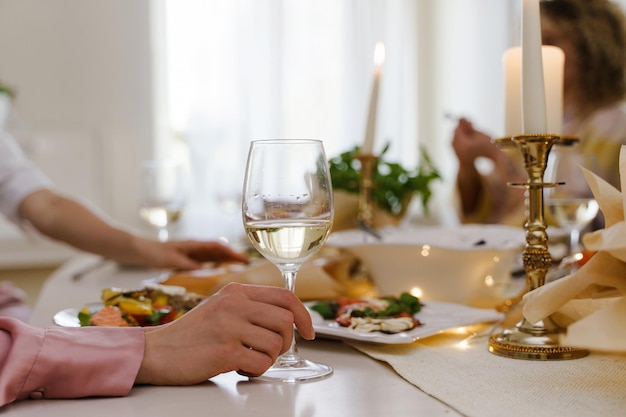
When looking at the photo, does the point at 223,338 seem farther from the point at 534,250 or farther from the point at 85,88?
the point at 85,88

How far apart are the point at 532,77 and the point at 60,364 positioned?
483mm

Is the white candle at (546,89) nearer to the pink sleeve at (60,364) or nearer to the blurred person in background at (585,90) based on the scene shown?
the pink sleeve at (60,364)

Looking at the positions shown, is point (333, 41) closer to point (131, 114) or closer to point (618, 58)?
point (131, 114)

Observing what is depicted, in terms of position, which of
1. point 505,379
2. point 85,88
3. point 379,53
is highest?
point 85,88

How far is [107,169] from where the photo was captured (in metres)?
2.87

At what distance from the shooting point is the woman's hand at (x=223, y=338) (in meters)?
0.58

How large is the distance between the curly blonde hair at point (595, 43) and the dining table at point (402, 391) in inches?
70.1

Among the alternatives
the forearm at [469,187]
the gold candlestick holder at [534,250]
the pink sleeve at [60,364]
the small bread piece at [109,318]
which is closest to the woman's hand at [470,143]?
the forearm at [469,187]

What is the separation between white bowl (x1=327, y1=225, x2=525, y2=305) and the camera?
92 centimetres

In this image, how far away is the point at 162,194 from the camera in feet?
4.96

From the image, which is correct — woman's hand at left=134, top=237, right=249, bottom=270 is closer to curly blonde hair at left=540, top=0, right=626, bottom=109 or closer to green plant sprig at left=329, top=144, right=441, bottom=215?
green plant sprig at left=329, top=144, right=441, bottom=215

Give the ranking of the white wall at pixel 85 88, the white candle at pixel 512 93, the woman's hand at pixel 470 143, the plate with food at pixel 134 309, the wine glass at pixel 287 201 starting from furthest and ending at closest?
the white wall at pixel 85 88, the woman's hand at pixel 470 143, the white candle at pixel 512 93, the plate with food at pixel 134 309, the wine glass at pixel 287 201

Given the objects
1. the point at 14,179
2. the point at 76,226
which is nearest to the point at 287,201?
the point at 76,226

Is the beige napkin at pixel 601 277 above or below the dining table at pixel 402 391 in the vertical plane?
above
